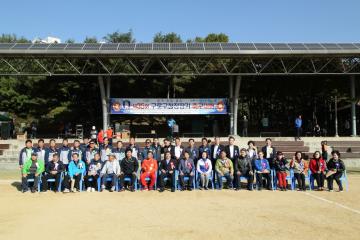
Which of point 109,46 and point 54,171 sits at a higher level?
point 109,46

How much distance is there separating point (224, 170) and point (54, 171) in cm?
503

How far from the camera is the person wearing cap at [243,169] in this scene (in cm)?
1094

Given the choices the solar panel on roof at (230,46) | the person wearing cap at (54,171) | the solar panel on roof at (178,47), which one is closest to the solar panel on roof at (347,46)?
the solar panel on roof at (230,46)

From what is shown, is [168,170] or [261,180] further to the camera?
[261,180]

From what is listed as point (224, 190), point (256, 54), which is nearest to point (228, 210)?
point (224, 190)

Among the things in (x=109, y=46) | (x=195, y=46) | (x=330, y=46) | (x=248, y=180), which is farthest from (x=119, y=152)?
(x=330, y=46)

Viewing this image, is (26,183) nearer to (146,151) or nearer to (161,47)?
(146,151)

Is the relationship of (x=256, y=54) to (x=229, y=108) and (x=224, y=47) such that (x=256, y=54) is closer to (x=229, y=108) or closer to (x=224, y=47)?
(x=224, y=47)

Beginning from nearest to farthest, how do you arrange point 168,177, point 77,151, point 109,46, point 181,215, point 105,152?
point 181,215, point 168,177, point 77,151, point 105,152, point 109,46

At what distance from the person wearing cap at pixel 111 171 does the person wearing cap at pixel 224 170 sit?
9.84 ft

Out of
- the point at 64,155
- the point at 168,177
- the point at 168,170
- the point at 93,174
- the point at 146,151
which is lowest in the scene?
the point at 168,177

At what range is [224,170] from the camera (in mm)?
11094

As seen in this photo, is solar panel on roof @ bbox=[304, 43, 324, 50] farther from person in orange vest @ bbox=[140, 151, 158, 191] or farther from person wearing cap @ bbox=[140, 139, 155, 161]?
person in orange vest @ bbox=[140, 151, 158, 191]

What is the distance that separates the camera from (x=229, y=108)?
23125 mm
